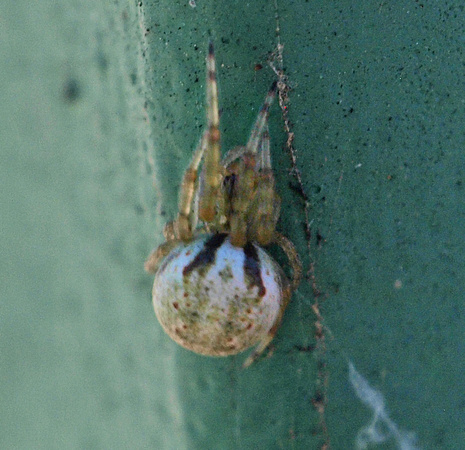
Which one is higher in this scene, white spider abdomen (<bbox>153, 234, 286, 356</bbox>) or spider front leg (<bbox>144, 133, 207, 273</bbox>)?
spider front leg (<bbox>144, 133, 207, 273</bbox>)

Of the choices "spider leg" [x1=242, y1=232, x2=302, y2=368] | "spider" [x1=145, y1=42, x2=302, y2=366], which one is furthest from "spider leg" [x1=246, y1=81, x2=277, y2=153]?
"spider leg" [x1=242, y1=232, x2=302, y2=368]

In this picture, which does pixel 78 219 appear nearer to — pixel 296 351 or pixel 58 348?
pixel 58 348

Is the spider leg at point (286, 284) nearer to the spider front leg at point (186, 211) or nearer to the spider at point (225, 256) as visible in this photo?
the spider at point (225, 256)

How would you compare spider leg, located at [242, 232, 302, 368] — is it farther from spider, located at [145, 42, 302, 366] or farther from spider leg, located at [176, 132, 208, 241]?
spider leg, located at [176, 132, 208, 241]

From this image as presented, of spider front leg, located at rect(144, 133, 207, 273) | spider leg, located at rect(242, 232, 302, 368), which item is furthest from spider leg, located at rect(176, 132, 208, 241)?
spider leg, located at rect(242, 232, 302, 368)

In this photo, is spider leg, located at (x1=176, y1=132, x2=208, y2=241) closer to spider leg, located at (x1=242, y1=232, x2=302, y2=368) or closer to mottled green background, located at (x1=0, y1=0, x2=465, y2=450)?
mottled green background, located at (x1=0, y1=0, x2=465, y2=450)

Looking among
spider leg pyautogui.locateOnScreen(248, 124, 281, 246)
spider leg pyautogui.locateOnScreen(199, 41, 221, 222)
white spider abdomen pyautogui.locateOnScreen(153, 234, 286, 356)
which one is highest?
spider leg pyautogui.locateOnScreen(199, 41, 221, 222)

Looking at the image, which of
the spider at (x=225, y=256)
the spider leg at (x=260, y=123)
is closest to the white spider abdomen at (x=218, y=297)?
the spider at (x=225, y=256)
